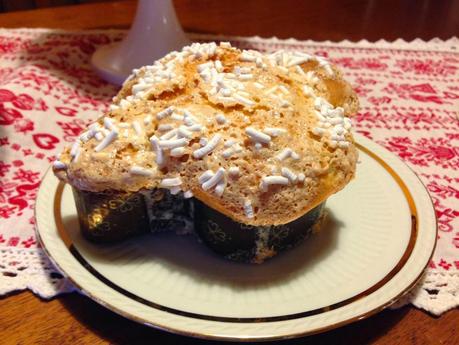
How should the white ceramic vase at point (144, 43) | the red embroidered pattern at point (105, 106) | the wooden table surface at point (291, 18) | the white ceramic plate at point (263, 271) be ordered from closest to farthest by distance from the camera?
1. the white ceramic plate at point (263, 271)
2. the red embroidered pattern at point (105, 106)
3. the white ceramic vase at point (144, 43)
4. the wooden table surface at point (291, 18)

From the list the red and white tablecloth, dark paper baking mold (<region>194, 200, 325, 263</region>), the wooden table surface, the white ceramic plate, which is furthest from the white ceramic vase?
dark paper baking mold (<region>194, 200, 325, 263</region>)

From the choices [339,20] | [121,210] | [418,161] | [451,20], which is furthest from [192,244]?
[451,20]

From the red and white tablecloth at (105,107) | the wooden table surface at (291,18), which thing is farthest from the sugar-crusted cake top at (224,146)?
the wooden table surface at (291,18)

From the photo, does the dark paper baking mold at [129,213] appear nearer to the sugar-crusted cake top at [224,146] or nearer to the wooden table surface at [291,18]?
the sugar-crusted cake top at [224,146]

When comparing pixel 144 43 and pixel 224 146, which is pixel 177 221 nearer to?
pixel 224 146

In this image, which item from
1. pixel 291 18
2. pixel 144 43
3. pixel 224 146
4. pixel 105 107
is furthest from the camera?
pixel 291 18

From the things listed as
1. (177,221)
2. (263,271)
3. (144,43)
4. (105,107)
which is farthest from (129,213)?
(144,43)

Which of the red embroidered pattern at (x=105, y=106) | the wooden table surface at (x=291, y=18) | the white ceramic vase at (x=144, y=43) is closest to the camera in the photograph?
the red embroidered pattern at (x=105, y=106)
